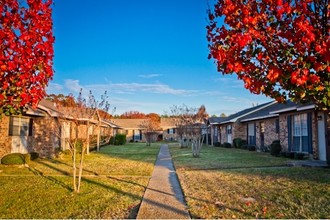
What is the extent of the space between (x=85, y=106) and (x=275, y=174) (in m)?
7.57

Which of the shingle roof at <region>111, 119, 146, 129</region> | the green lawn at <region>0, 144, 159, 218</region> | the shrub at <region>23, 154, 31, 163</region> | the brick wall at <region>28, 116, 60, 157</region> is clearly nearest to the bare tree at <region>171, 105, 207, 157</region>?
the brick wall at <region>28, 116, 60, 157</region>

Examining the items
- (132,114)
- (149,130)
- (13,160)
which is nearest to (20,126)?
(13,160)

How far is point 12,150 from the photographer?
16.2m

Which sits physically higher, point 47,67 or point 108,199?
point 47,67

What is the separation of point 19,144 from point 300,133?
1611cm

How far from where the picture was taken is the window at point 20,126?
16.4 metres

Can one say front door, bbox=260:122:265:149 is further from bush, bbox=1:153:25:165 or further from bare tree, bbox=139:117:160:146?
bush, bbox=1:153:25:165

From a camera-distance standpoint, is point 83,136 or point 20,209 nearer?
point 20,209

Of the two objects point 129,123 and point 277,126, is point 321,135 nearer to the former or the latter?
point 277,126

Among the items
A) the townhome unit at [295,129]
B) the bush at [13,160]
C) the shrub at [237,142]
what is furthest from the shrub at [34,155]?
the shrub at [237,142]

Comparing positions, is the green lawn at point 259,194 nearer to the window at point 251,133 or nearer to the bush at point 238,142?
the window at point 251,133

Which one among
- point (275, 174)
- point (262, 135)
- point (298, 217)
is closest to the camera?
point (298, 217)

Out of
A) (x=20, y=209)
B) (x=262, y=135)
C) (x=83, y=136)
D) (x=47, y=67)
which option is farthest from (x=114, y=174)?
(x=262, y=135)

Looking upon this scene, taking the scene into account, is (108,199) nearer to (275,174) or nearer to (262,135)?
(275,174)
